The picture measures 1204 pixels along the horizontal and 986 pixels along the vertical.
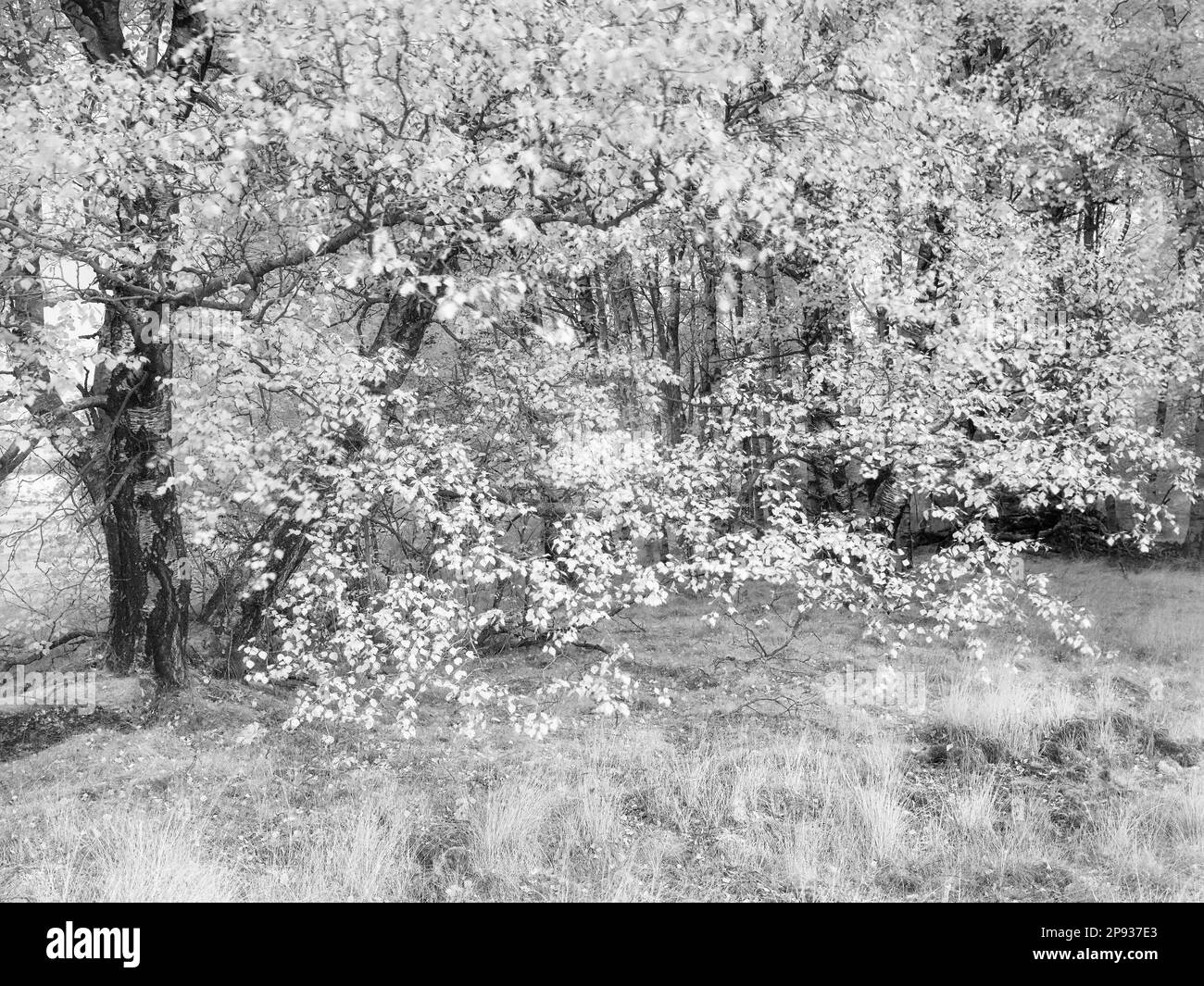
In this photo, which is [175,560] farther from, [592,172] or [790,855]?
[790,855]

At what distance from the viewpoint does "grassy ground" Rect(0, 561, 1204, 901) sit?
19.3 feet

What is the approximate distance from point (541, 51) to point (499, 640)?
29.5 feet

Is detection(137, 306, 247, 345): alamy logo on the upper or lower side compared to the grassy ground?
upper
